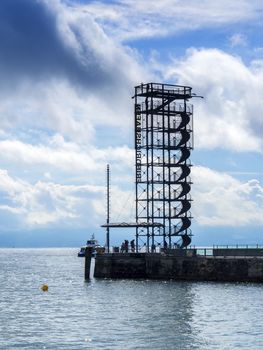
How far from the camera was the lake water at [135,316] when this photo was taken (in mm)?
45625

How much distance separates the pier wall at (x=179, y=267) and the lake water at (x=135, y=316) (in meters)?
1.38

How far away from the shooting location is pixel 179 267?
81250mm

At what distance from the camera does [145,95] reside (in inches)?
3718

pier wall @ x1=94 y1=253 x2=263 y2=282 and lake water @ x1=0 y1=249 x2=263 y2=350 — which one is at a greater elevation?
pier wall @ x1=94 y1=253 x2=263 y2=282

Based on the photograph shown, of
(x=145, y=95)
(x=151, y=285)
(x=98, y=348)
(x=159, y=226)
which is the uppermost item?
(x=145, y=95)

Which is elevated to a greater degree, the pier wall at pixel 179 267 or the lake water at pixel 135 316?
the pier wall at pixel 179 267

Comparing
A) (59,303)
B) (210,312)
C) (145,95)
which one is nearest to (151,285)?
(59,303)

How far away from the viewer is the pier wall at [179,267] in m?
76.6

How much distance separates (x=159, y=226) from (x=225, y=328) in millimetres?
42330

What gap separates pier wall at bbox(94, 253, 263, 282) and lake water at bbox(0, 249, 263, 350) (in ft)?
4.53

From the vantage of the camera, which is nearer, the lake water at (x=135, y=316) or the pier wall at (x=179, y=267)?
the lake water at (x=135, y=316)

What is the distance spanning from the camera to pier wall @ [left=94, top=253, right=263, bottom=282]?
7656 centimetres

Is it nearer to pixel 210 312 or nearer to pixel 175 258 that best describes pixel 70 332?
pixel 210 312

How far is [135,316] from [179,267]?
83.1 feet
